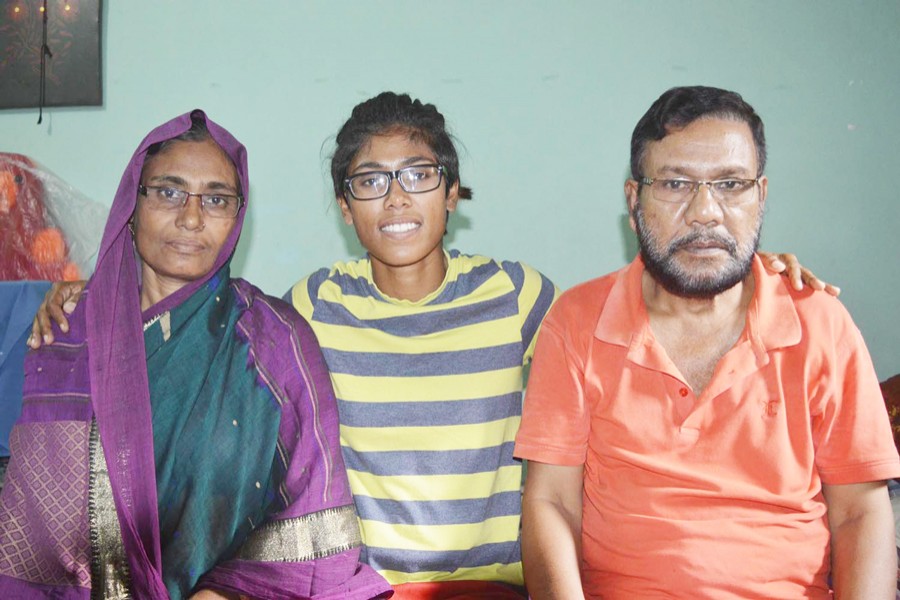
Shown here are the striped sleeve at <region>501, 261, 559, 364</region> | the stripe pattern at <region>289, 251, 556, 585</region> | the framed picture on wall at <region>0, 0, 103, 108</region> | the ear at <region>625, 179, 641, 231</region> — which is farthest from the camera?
the framed picture on wall at <region>0, 0, 103, 108</region>

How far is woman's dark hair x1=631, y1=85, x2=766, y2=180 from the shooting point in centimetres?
162

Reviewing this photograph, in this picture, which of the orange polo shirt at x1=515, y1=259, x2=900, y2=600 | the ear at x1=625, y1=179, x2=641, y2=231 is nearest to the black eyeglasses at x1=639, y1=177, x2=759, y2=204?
the ear at x1=625, y1=179, x2=641, y2=231

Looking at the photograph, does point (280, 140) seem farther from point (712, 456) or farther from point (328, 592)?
point (712, 456)

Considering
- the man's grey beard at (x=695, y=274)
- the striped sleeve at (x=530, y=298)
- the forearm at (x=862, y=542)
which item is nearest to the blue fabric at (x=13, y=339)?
the striped sleeve at (x=530, y=298)

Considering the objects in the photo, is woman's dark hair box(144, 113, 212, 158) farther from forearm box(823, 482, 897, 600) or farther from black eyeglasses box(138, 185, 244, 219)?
forearm box(823, 482, 897, 600)

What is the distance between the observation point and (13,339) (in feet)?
6.68

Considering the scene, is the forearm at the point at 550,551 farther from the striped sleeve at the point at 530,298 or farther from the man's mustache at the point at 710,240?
the man's mustache at the point at 710,240

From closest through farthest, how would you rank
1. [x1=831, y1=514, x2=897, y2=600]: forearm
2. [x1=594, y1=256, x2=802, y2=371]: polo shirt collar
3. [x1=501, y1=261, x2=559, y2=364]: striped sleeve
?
[x1=831, y1=514, x2=897, y2=600]: forearm < [x1=594, y1=256, x2=802, y2=371]: polo shirt collar < [x1=501, y1=261, x2=559, y2=364]: striped sleeve

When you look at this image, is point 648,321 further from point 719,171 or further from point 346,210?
point 346,210

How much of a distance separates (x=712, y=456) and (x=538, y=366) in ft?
1.42

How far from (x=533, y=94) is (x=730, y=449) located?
1.64 meters

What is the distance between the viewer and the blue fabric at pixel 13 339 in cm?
203

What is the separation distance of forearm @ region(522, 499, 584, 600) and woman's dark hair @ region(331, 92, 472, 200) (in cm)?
92

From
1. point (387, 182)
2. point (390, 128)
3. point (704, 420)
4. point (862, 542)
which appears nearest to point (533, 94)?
point (390, 128)
